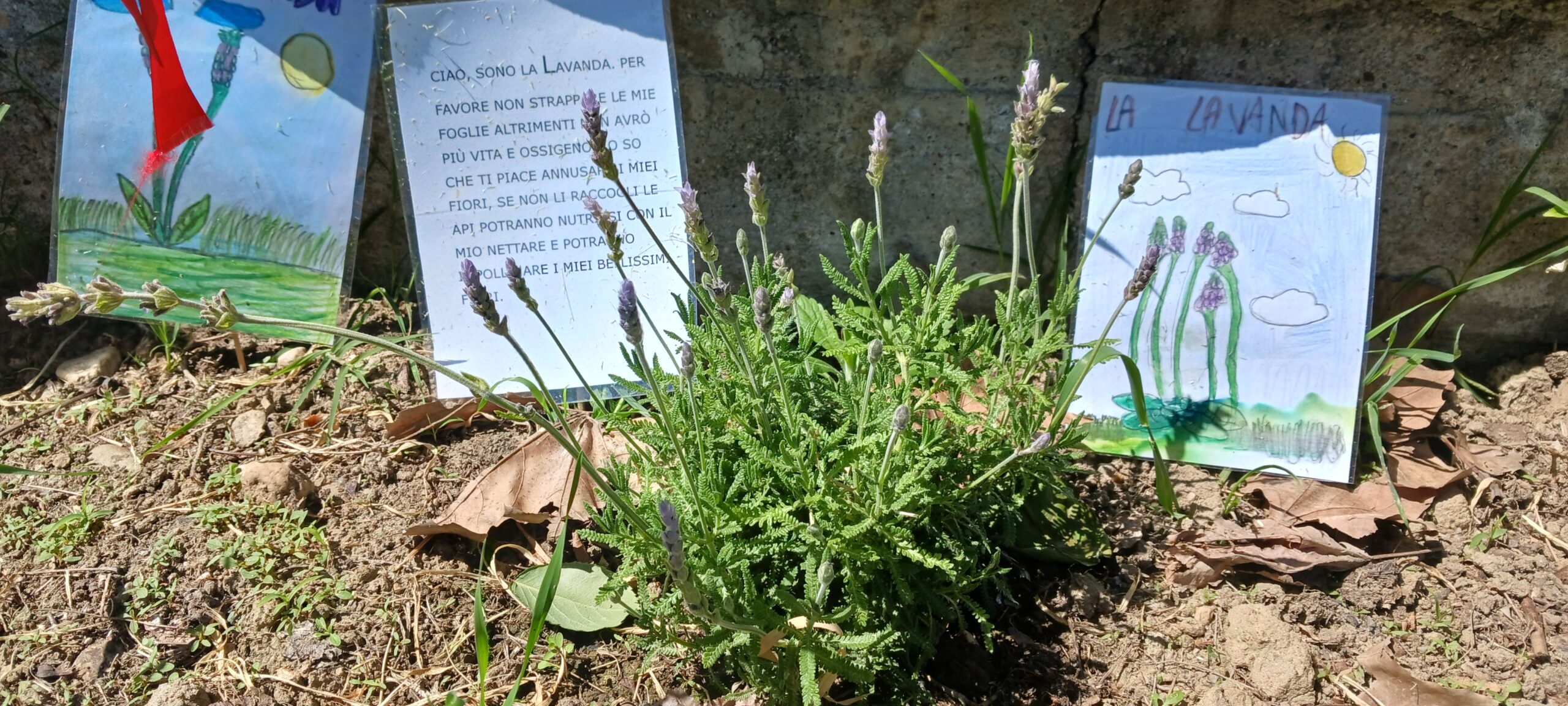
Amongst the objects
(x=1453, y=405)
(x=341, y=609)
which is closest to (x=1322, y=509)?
(x=1453, y=405)

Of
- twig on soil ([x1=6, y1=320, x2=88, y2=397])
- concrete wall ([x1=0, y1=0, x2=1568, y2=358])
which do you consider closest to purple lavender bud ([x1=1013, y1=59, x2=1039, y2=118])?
concrete wall ([x1=0, y1=0, x2=1568, y2=358])

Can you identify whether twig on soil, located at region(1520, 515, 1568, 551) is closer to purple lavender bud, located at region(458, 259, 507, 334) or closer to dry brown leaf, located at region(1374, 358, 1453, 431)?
dry brown leaf, located at region(1374, 358, 1453, 431)

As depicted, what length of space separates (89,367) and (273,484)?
0.73 metres

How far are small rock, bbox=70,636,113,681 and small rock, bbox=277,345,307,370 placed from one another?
81 cm

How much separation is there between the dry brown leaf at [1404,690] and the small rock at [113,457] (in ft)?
8.12

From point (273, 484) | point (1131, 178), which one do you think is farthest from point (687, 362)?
point (273, 484)

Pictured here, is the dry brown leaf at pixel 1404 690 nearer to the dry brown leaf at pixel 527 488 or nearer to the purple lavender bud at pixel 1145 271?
the purple lavender bud at pixel 1145 271

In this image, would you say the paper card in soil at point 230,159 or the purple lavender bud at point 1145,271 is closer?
the purple lavender bud at point 1145,271

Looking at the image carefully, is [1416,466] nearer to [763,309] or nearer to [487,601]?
[763,309]

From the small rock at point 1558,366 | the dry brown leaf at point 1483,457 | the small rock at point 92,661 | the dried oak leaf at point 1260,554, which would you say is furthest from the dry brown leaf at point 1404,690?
the small rock at point 92,661

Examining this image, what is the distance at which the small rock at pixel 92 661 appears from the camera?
178 cm

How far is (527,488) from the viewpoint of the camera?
2.05 m

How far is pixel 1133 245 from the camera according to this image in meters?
2.33

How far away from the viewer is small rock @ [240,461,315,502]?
6.86ft
